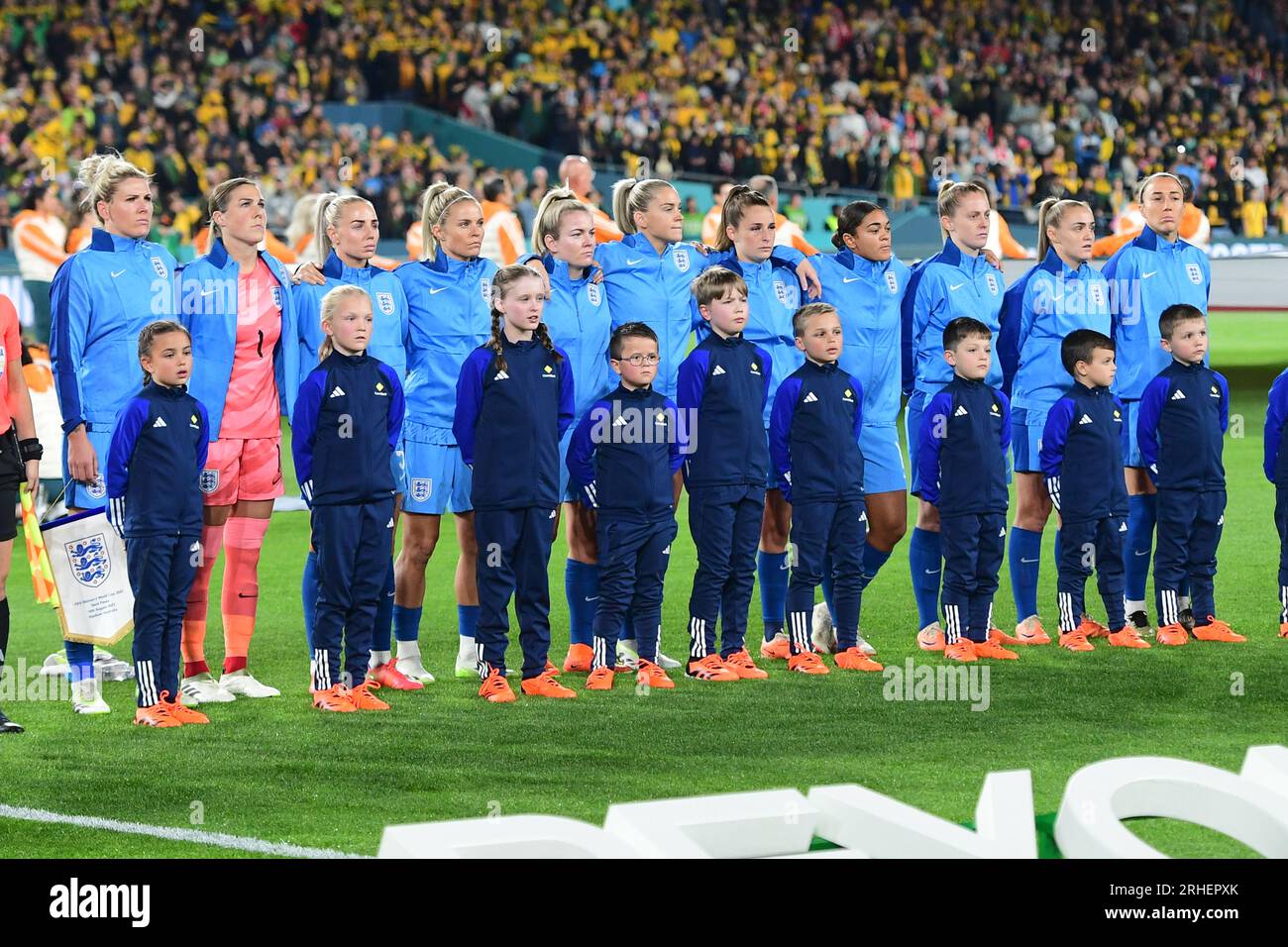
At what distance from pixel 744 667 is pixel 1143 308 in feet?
8.91

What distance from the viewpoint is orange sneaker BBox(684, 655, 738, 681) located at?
7684 mm

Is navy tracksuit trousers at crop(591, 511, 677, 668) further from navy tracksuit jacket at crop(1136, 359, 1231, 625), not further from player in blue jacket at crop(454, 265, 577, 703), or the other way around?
navy tracksuit jacket at crop(1136, 359, 1231, 625)

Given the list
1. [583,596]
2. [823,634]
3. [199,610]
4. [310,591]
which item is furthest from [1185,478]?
[199,610]

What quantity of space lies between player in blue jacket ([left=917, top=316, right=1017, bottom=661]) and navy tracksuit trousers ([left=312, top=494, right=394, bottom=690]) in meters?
2.38

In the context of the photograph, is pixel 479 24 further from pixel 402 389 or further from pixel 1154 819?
pixel 1154 819

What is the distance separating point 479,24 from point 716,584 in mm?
21474

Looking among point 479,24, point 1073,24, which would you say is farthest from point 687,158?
point 1073,24

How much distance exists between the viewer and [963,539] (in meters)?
8.03

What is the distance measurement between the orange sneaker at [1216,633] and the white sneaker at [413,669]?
3.18 meters

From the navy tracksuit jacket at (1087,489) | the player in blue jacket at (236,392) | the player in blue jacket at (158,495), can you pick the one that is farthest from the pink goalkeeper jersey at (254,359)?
the navy tracksuit jacket at (1087,489)

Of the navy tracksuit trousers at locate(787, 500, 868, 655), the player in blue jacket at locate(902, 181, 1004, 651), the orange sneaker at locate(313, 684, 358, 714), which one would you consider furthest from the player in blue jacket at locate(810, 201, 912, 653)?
the orange sneaker at locate(313, 684, 358, 714)

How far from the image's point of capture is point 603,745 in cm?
655

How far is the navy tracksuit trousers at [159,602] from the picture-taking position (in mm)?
6875

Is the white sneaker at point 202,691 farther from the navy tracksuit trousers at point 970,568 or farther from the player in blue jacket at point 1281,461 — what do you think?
the player in blue jacket at point 1281,461
